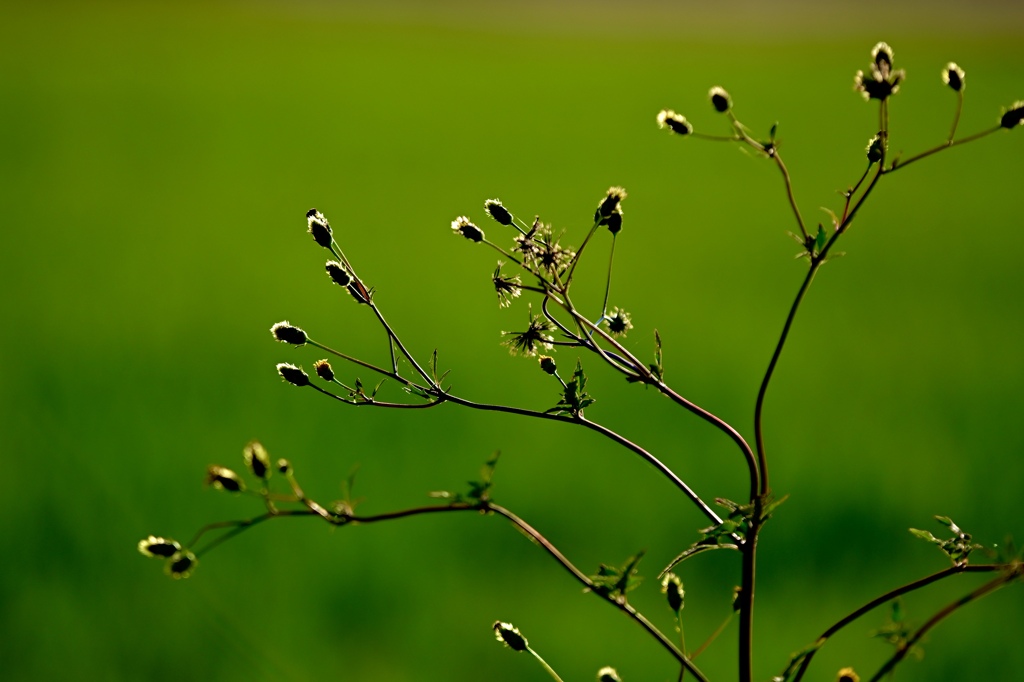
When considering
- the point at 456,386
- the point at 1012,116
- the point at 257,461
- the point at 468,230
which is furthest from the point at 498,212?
the point at 456,386

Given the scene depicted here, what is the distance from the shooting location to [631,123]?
557cm

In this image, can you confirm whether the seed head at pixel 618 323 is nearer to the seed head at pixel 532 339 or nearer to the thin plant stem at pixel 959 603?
the seed head at pixel 532 339

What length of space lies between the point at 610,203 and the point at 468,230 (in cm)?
11

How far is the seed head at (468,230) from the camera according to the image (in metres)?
0.63

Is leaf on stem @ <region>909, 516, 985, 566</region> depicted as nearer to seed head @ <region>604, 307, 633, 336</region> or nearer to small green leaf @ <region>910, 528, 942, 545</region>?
small green leaf @ <region>910, 528, 942, 545</region>

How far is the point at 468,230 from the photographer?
2.09ft

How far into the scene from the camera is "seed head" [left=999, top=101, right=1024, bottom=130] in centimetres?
60

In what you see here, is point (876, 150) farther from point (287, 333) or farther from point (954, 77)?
point (287, 333)

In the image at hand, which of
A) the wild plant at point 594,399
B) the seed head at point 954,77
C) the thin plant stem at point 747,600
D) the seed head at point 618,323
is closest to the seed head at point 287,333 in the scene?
the wild plant at point 594,399

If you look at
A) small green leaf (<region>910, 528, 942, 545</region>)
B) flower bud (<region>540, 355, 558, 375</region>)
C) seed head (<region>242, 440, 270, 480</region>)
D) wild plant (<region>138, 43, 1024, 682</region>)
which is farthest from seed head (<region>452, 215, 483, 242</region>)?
small green leaf (<region>910, 528, 942, 545</region>)

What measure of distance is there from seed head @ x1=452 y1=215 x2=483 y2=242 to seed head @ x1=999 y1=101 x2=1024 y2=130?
37cm

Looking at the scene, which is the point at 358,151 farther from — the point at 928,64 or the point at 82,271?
the point at 928,64

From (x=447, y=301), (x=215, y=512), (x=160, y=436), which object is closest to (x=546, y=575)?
(x=215, y=512)

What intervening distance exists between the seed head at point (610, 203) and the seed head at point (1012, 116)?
27 centimetres
